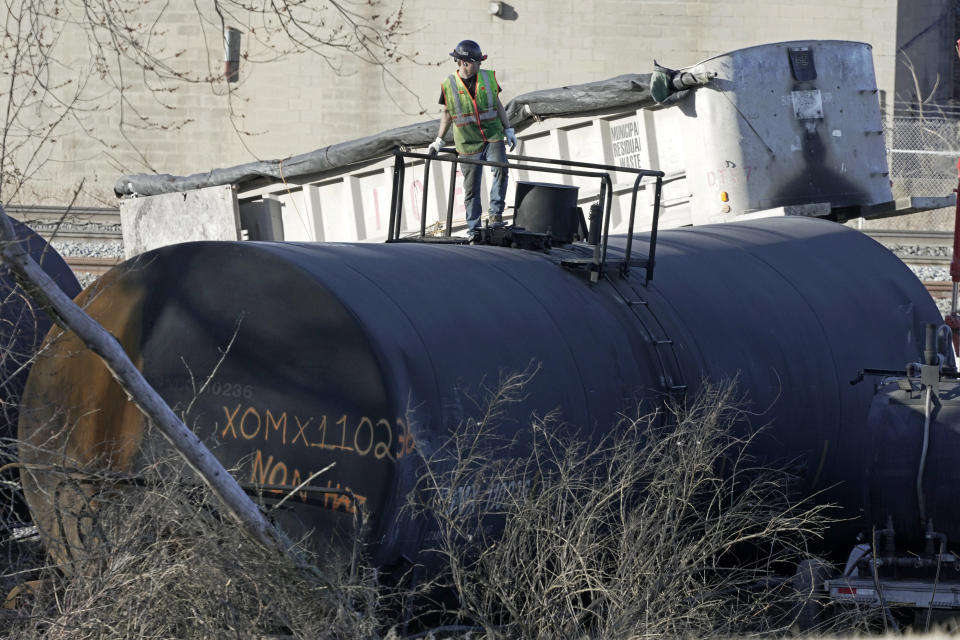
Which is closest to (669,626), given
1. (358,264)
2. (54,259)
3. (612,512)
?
(612,512)

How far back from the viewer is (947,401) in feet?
24.0

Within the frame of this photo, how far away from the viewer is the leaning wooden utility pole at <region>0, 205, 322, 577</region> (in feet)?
15.5

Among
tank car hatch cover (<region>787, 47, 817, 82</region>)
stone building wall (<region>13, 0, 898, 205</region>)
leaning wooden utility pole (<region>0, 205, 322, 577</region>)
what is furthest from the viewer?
stone building wall (<region>13, 0, 898, 205</region>)

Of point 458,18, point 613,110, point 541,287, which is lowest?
point 541,287

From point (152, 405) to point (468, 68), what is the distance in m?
6.78

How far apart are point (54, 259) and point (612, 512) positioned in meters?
5.03

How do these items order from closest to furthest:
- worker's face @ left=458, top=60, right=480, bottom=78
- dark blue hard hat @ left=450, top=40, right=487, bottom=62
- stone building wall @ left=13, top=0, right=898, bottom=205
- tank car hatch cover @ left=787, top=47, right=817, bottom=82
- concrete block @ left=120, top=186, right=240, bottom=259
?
1. dark blue hard hat @ left=450, top=40, right=487, bottom=62
2. worker's face @ left=458, top=60, right=480, bottom=78
3. tank car hatch cover @ left=787, top=47, right=817, bottom=82
4. concrete block @ left=120, top=186, right=240, bottom=259
5. stone building wall @ left=13, top=0, right=898, bottom=205

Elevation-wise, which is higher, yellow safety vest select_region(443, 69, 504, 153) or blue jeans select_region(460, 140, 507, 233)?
yellow safety vest select_region(443, 69, 504, 153)

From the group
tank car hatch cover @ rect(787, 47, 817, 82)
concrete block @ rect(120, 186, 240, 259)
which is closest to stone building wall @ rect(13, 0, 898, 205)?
concrete block @ rect(120, 186, 240, 259)

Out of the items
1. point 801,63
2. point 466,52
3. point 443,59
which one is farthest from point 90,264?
point 443,59

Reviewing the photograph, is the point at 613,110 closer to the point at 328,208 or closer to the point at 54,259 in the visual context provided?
the point at 328,208

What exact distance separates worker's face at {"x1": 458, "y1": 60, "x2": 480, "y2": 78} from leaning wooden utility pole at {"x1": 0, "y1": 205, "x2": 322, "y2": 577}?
6531mm

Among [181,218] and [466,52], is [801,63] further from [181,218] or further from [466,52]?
[181,218]

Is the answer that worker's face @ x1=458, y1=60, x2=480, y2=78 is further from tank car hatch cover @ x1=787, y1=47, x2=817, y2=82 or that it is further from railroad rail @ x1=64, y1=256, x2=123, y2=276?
railroad rail @ x1=64, y1=256, x2=123, y2=276
